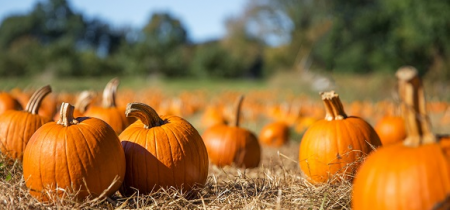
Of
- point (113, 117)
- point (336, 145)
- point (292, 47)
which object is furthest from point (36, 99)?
point (292, 47)

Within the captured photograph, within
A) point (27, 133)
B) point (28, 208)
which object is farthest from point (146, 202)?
point (27, 133)

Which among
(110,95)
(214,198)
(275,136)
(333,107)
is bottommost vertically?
(275,136)

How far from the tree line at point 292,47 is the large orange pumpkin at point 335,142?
16261mm

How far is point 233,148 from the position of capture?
5.31 metres

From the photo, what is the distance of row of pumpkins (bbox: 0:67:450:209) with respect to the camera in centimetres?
194

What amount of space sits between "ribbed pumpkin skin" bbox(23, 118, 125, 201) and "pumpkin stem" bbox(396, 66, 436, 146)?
5.43 feet

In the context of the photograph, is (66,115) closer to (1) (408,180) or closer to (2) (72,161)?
(2) (72,161)

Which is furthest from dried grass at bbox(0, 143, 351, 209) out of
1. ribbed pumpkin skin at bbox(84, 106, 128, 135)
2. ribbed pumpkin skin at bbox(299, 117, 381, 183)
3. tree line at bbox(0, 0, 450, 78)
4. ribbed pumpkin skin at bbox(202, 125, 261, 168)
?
tree line at bbox(0, 0, 450, 78)

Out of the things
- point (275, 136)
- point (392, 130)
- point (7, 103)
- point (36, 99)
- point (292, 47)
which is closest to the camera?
point (36, 99)

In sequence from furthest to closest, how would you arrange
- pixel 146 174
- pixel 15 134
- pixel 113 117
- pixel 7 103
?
pixel 7 103
pixel 113 117
pixel 15 134
pixel 146 174

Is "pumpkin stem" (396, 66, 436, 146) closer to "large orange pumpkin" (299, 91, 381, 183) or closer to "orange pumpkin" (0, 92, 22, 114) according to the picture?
"large orange pumpkin" (299, 91, 381, 183)

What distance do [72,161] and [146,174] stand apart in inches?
19.1

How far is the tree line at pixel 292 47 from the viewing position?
69.3ft

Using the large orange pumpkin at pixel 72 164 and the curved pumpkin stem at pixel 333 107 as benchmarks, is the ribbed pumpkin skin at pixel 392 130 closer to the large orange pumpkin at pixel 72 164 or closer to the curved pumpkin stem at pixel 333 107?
the curved pumpkin stem at pixel 333 107
